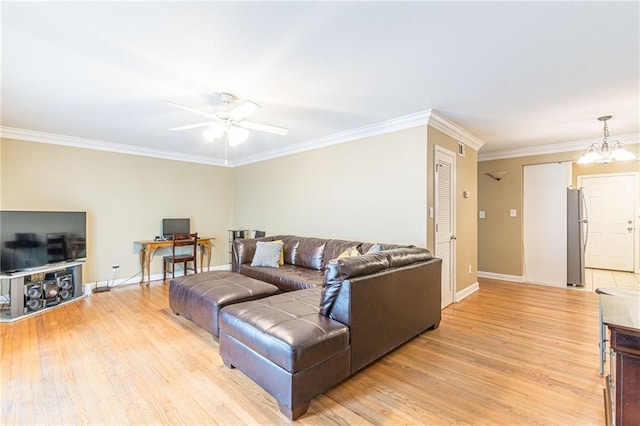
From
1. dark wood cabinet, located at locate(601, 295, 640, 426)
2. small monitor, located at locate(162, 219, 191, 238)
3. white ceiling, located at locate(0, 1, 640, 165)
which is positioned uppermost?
white ceiling, located at locate(0, 1, 640, 165)

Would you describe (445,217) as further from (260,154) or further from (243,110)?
(260,154)

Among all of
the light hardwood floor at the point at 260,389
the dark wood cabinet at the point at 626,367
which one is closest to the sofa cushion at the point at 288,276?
the light hardwood floor at the point at 260,389

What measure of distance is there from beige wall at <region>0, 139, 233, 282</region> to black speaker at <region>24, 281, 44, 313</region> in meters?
1.03

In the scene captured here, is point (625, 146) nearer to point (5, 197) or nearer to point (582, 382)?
point (582, 382)

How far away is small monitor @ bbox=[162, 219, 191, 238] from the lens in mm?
5422

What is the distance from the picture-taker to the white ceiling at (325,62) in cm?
172

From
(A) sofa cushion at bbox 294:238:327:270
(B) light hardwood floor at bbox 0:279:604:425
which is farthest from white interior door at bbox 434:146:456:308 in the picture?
(A) sofa cushion at bbox 294:238:327:270

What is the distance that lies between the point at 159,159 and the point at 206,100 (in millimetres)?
3037

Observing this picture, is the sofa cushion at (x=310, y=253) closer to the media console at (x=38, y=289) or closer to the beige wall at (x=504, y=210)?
the media console at (x=38, y=289)

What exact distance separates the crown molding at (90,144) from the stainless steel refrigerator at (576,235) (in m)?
6.76

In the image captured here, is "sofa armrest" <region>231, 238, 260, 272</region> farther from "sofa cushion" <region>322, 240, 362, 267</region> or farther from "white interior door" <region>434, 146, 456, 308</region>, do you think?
"white interior door" <region>434, 146, 456, 308</region>

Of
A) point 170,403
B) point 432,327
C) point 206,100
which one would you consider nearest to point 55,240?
point 206,100

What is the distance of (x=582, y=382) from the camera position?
Result: 6.91 ft

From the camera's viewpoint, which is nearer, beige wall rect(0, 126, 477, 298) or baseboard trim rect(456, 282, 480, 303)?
beige wall rect(0, 126, 477, 298)
